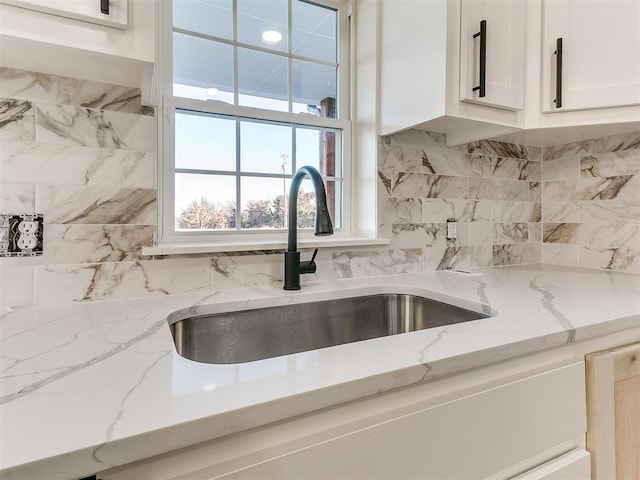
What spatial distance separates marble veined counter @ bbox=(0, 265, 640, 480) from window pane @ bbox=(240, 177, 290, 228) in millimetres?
422

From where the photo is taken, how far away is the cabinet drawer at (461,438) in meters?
0.50

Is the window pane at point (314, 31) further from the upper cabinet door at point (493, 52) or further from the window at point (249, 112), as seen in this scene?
the upper cabinet door at point (493, 52)

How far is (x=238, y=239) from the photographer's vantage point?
4.17 feet

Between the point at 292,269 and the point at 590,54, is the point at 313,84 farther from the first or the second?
the point at 590,54

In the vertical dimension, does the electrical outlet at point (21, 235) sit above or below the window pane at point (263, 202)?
below

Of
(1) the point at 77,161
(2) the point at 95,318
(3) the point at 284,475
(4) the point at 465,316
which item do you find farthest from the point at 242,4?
(3) the point at 284,475

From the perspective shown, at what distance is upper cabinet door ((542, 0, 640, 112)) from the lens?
1.18m

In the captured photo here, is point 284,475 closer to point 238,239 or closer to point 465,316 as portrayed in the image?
point 465,316

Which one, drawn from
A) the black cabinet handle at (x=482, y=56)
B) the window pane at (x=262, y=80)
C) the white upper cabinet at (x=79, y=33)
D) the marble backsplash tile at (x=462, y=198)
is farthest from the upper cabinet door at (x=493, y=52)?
the white upper cabinet at (x=79, y=33)

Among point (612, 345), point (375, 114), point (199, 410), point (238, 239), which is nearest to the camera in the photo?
point (199, 410)

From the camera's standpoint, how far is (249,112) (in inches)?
51.3

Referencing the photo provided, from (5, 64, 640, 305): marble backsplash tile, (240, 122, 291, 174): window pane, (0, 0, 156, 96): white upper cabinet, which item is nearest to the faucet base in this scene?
(5, 64, 640, 305): marble backsplash tile

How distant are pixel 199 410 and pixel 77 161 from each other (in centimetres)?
84

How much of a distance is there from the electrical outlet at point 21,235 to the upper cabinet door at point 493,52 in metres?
1.26
